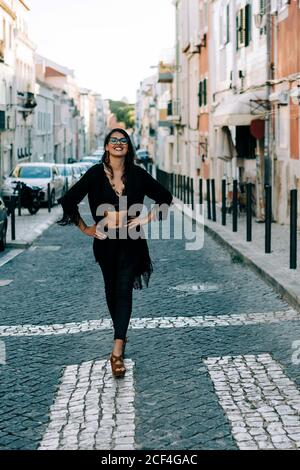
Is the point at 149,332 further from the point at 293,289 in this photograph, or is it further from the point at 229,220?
the point at 229,220

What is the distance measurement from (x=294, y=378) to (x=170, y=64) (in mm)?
54904

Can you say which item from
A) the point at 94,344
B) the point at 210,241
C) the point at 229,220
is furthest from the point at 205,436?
the point at 229,220

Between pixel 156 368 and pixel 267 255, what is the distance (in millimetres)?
6900

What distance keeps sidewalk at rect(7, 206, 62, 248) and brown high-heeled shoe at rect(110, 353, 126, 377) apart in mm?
10486

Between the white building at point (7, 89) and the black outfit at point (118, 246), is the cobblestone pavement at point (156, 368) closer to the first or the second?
the black outfit at point (118, 246)

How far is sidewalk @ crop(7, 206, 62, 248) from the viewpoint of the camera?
17.2 m

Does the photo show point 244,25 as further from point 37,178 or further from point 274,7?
point 37,178

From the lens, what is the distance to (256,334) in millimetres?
8148

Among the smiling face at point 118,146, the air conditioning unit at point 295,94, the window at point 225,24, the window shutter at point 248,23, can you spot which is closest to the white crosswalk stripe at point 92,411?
the smiling face at point 118,146

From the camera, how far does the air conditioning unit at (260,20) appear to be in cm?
2066

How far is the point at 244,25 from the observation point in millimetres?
24062

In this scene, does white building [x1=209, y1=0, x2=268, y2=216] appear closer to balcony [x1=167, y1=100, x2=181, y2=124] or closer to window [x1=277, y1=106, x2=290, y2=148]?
window [x1=277, y1=106, x2=290, y2=148]

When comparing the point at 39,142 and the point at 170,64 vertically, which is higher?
the point at 170,64

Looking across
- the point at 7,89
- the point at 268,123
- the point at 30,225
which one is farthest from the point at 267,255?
the point at 7,89
